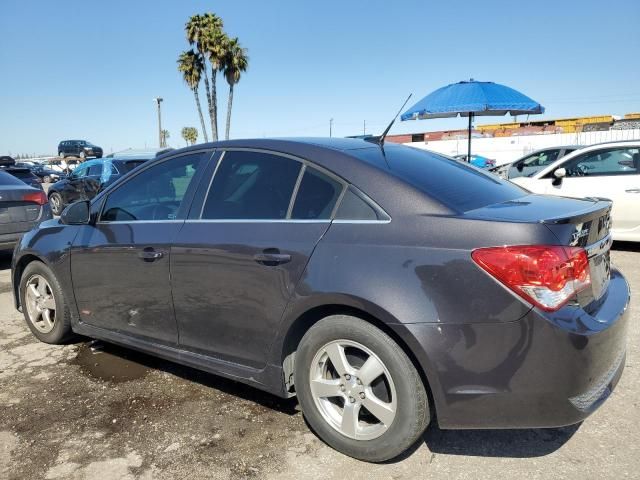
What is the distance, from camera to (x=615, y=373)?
241 cm

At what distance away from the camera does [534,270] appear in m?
2.07

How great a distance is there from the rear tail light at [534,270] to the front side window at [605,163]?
646cm

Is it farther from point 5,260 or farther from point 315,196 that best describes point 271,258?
point 5,260

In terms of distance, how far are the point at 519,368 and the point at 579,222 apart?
2.27 ft

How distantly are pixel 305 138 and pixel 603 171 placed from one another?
6.34 m

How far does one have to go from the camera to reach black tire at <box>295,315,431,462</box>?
227cm

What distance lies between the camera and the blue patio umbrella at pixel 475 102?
9.53 m

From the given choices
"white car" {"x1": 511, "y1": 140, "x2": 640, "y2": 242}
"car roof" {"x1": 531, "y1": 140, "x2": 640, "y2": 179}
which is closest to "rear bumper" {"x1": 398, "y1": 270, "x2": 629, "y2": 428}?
"white car" {"x1": 511, "y1": 140, "x2": 640, "y2": 242}

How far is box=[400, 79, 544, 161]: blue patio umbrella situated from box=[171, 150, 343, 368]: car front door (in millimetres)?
7356

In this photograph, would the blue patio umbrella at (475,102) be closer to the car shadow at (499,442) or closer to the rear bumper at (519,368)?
the car shadow at (499,442)

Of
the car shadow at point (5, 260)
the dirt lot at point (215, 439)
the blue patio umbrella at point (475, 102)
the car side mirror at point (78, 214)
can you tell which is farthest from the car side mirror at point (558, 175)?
the car shadow at point (5, 260)

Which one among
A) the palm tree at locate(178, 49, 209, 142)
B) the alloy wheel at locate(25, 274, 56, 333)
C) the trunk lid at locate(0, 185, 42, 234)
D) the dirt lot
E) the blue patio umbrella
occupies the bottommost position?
the dirt lot

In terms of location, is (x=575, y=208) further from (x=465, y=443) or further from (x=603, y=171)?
(x=603, y=171)

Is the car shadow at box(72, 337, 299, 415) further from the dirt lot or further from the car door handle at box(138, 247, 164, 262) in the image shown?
the car door handle at box(138, 247, 164, 262)
